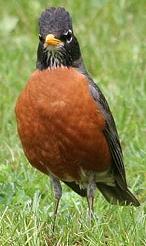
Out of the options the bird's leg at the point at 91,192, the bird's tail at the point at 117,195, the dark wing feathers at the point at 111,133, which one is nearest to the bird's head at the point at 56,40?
the dark wing feathers at the point at 111,133

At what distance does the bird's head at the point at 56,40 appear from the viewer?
543 centimetres

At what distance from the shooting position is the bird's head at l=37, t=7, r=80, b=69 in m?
5.43

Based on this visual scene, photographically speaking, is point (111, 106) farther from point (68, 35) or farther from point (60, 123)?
point (60, 123)

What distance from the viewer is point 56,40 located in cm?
544

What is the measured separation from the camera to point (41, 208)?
19.5 ft

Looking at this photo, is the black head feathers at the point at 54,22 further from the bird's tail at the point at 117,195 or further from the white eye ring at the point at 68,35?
the bird's tail at the point at 117,195

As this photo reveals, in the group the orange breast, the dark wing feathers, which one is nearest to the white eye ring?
the orange breast

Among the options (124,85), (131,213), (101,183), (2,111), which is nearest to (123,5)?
(124,85)

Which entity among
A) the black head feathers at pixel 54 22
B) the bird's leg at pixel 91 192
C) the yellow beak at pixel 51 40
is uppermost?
the black head feathers at pixel 54 22

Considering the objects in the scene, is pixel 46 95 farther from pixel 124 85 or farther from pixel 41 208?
pixel 124 85

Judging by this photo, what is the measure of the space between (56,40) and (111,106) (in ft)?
7.45

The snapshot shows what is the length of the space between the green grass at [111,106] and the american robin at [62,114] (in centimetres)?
29

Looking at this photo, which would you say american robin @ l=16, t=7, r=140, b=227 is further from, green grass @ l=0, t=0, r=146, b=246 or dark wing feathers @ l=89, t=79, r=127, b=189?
green grass @ l=0, t=0, r=146, b=246

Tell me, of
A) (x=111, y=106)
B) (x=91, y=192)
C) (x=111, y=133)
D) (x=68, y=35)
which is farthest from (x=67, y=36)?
(x=111, y=106)
